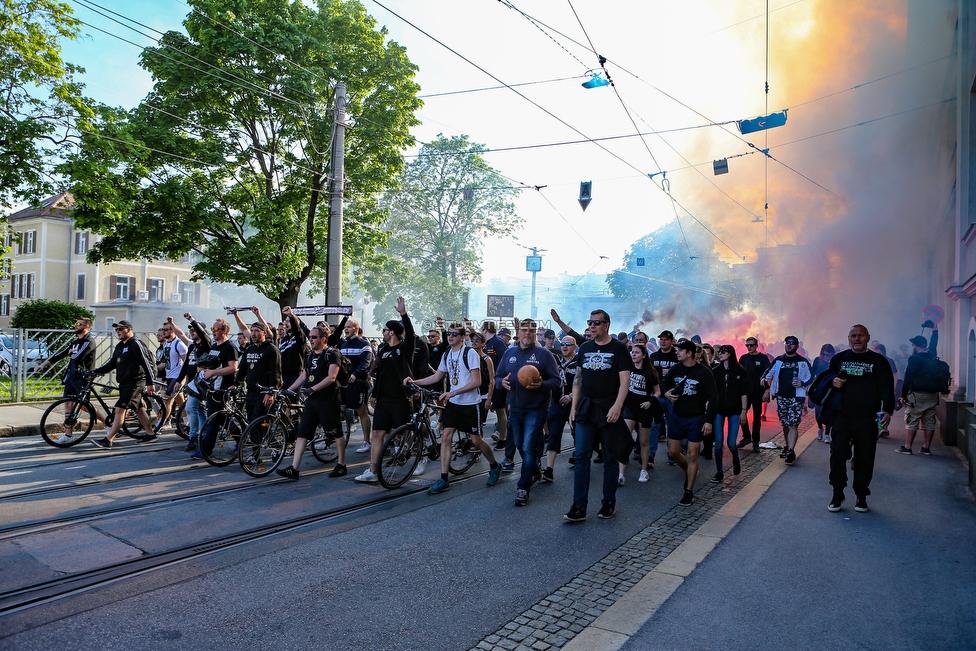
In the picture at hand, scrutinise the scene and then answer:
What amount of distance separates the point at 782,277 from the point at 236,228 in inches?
864

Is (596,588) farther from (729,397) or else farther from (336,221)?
(336,221)

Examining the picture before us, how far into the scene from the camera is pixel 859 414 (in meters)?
6.64

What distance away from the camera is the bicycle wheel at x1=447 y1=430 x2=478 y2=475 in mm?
7816

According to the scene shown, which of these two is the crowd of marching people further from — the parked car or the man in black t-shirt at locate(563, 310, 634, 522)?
the parked car

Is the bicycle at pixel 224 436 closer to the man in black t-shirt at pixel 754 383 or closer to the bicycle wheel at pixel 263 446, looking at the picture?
the bicycle wheel at pixel 263 446

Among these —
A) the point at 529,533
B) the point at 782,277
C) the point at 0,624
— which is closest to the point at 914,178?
the point at 782,277

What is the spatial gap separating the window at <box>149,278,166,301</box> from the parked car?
3541 cm

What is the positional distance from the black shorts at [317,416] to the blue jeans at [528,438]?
2.06 meters

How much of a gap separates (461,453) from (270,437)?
2.21 meters

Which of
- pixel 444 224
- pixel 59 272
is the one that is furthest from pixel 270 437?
pixel 59 272

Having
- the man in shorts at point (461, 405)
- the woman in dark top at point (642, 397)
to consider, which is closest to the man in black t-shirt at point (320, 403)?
the man in shorts at point (461, 405)

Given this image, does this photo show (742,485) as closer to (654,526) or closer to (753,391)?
(654,526)

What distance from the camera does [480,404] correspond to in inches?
303

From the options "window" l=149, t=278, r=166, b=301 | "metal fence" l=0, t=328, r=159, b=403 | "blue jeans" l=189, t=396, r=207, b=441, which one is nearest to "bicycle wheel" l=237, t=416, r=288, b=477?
"blue jeans" l=189, t=396, r=207, b=441
